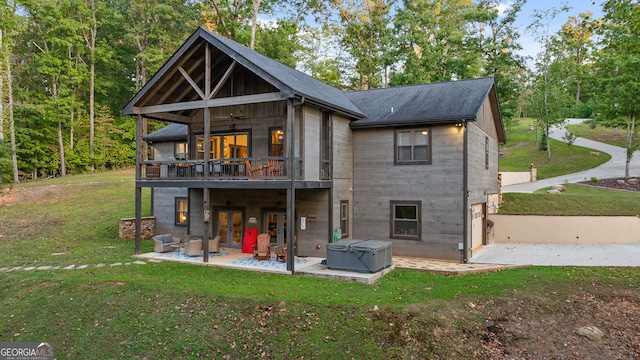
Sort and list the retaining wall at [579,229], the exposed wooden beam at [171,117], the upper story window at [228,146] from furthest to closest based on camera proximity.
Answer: the retaining wall at [579,229] → the upper story window at [228,146] → the exposed wooden beam at [171,117]

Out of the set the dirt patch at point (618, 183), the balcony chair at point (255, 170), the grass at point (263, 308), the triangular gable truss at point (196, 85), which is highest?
the triangular gable truss at point (196, 85)

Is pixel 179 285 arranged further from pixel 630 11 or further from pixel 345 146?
pixel 630 11

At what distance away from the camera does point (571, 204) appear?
19766mm

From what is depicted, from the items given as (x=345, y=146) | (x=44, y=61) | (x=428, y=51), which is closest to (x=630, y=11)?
(x=345, y=146)

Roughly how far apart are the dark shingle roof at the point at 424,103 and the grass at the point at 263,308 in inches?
220

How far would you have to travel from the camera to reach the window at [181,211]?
18469 mm

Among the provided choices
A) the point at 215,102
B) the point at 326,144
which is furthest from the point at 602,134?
the point at 215,102

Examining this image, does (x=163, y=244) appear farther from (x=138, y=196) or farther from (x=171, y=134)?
(x=171, y=134)

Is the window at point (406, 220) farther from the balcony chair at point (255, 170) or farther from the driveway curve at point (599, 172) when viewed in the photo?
the driveway curve at point (599, 172)

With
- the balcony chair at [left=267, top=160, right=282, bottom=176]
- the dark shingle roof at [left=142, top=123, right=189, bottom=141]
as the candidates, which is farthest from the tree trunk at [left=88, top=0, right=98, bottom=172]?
the balcony chair at [left=267, top=160, right=282, bottom=176]

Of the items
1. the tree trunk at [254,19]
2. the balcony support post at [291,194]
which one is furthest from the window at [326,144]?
the tree trunk at [254,19]

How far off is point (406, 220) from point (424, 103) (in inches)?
187

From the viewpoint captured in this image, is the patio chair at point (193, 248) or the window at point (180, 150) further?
the window at point (180, 150)

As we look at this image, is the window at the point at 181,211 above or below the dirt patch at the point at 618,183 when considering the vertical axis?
below
